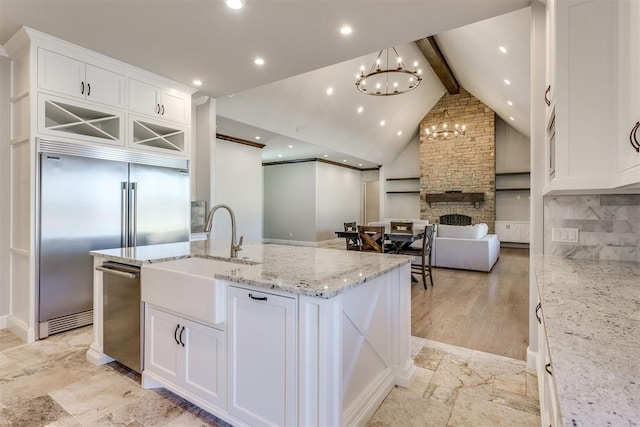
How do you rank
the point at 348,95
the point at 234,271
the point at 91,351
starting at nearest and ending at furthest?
the point at 234,271, the point at 91,351, the point at 348,95

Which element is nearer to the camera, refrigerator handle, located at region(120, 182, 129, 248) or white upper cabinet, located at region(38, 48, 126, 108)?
white upper cabinet, located at region(38, 48, 126, 108)

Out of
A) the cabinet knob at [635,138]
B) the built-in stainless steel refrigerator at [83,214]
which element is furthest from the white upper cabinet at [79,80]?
the cabinet knob at [635,138]

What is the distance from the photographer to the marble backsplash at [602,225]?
1870 millimetres

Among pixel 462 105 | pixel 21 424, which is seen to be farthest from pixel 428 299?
pixel 462 105

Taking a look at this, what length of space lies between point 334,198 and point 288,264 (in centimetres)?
895

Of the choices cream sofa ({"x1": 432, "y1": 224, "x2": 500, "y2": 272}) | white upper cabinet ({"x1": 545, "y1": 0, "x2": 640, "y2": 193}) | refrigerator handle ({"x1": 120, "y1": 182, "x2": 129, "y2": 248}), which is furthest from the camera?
cream sofa ({"x1": 432, "y1": 224, "x2": 500, "y2": 272})

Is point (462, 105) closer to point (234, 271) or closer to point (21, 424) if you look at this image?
point (234, 271)

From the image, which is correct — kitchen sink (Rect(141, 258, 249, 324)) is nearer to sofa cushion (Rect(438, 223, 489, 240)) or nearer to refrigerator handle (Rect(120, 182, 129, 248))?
refrigerator handle (Rect(120, 182, 129, 248))

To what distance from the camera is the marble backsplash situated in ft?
6.14

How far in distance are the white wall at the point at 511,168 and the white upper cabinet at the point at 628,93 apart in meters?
9.68

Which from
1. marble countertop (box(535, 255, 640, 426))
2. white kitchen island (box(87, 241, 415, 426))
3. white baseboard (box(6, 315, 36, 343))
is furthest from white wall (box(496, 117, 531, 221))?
white baseboard (box(6, 315, 36, 343))

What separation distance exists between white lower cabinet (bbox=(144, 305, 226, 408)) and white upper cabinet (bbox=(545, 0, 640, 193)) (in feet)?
6.50

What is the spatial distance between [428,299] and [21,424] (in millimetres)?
3937

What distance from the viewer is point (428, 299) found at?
4.27 meters
